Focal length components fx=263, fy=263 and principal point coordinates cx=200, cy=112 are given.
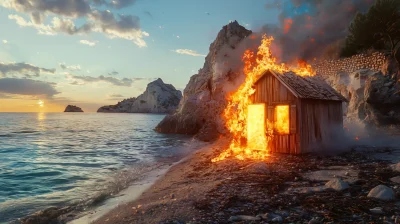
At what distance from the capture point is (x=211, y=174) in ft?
43.1

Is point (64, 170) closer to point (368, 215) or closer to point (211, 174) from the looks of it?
point (211, 174)

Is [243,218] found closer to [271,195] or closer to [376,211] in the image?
[271,195]

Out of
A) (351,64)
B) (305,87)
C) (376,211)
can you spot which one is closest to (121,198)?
→ (376,211)

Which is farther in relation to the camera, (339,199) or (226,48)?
(226,48)

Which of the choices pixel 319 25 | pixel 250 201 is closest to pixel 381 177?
pixel 250 201

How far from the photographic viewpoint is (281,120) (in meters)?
Result: 16.6

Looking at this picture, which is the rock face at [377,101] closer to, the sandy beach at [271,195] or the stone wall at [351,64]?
the stone wall at [351,64]

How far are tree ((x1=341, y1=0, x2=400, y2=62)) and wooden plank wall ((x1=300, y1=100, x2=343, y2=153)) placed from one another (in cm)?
1827

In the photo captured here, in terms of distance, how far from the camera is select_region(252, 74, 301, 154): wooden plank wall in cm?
1588

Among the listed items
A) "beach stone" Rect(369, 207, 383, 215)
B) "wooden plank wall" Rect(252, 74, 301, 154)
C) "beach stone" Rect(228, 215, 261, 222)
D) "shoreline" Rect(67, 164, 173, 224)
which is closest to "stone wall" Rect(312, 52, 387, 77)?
"wooden plank wall" Rect(252, 74, 301, 154)

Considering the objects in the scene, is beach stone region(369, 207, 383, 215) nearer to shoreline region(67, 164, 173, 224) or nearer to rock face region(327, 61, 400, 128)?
shoreline region(67, 164, 173, 224)

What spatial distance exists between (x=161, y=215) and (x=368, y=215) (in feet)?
18.2

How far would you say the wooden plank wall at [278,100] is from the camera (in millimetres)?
15879

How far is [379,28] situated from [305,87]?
24.8 meters
